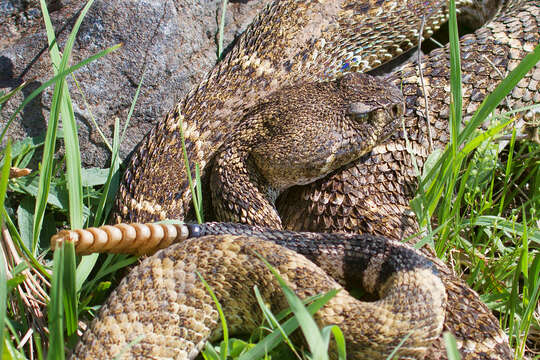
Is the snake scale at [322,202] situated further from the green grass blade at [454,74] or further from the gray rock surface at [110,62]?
the green grass blade at [454,74]

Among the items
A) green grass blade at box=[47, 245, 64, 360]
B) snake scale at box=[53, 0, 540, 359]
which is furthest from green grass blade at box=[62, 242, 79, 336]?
snake scale at box=[53, 0, 540, 359]

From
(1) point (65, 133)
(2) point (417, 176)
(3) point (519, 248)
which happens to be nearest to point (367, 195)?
(2) point (417, 176)

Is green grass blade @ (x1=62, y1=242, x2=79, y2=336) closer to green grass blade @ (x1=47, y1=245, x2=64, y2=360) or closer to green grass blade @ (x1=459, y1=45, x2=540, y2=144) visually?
green grass blade @ (x1=47, y1=245, x2=64, y2=360)

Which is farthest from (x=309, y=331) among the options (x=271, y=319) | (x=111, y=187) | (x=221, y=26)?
(x=221, y=26)

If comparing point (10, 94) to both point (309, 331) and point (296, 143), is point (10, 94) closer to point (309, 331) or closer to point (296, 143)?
point (296, 143)

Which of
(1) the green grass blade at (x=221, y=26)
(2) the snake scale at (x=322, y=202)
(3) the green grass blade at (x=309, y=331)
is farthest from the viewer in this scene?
(1) the green grass blade at (x=221, y=26)

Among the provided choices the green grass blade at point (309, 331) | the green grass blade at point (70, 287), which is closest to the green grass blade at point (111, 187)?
the green grass blade at point (70, 287)
